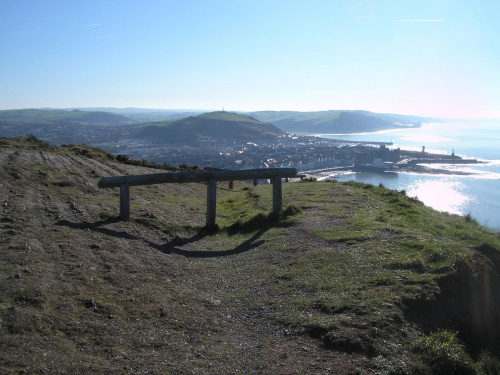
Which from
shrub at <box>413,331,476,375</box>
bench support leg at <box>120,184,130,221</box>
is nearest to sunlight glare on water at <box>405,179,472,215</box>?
bench support leg at <box>120,184,130,221</box>

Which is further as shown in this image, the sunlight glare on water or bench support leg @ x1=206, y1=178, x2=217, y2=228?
the sunlight glare on water

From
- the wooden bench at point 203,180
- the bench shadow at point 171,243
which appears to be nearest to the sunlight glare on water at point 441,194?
the wooden bench at point 203,180

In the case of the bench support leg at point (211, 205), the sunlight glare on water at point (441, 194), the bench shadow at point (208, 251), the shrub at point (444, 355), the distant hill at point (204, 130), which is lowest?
the sunlight glare on water at point (441, 194)

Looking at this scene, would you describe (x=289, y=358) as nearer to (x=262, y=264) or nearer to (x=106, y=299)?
(x=106, y=299)

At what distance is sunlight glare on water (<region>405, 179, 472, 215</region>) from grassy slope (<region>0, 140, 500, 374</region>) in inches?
553

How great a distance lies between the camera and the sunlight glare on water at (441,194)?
81.9 feet

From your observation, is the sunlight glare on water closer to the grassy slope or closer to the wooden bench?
the wooden bench

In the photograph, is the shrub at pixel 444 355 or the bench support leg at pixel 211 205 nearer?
the shrub at pixel 444 355

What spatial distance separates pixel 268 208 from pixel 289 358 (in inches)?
401

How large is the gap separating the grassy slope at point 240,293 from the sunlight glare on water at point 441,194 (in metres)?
14.1

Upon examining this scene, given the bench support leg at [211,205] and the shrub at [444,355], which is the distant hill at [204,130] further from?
the shrub at [444,355]

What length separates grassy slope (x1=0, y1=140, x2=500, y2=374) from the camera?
16.4ft

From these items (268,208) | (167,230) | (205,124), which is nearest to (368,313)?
(167,230)

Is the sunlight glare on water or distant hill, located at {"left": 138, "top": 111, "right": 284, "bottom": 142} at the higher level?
distant hill, located at {"left": 138, "top": 111, "right": 284, "bottom": 142}
